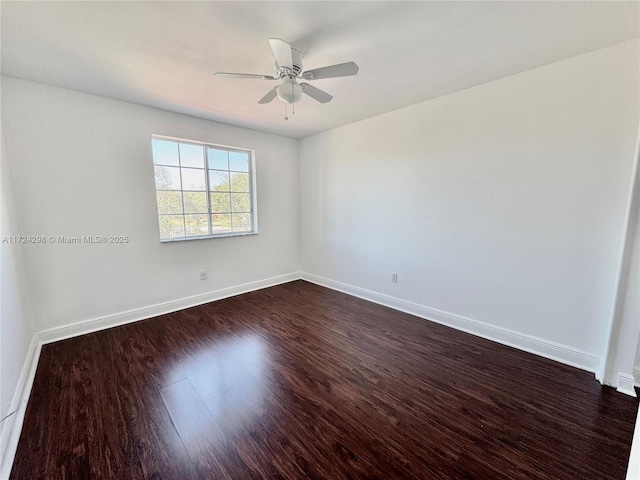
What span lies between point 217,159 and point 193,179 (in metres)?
0.45

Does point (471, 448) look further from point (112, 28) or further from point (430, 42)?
point (112, 28)

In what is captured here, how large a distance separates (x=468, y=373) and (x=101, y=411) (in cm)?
260

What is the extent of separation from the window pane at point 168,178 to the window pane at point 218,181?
0.41 m

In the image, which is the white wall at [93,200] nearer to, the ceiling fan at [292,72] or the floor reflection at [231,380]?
the floor reflection at [231,380]

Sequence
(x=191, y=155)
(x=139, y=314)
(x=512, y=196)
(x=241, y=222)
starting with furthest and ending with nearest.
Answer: (x=241, y=222) < (x=191, y=155) < (x=139, y=314) < (x=512, y=196)

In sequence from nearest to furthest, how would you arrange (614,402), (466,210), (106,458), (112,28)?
1. (106,458)
2. (112,28)
3. (614,402)
4. (466,210)

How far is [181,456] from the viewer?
1.34 meters

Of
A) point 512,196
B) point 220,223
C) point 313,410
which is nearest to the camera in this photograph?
point 313,410

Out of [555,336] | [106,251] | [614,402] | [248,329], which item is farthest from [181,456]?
[555,336]

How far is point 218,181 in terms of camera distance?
3578mm

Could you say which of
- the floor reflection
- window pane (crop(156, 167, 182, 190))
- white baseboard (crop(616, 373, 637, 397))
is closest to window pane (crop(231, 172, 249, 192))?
window pane (crop(156, 167, 182, 190))

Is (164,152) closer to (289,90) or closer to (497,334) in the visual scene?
(289,90)

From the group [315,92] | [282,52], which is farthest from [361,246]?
[282,52]

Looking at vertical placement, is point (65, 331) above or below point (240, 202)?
below
